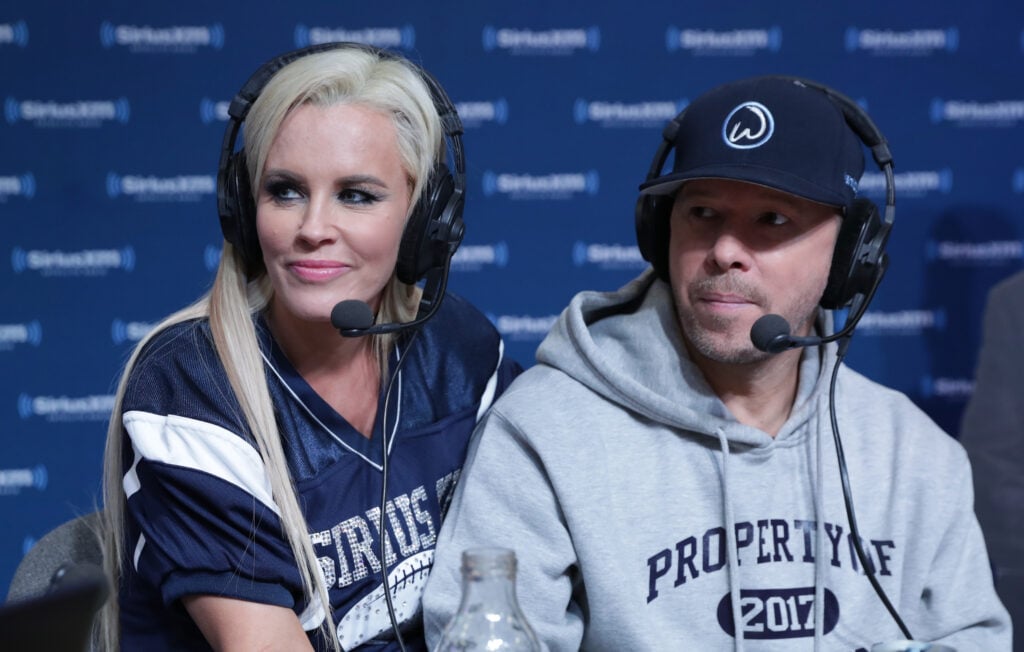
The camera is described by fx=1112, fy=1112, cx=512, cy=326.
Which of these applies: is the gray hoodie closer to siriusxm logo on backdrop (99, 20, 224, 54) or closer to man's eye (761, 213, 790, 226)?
man's eye (761, 213, 790, 226)

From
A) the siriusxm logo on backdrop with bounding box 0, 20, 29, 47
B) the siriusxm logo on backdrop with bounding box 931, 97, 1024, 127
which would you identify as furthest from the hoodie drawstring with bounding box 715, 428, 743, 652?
the siriusxm logo on backdrop with bounding box 0, 20, 29, 47

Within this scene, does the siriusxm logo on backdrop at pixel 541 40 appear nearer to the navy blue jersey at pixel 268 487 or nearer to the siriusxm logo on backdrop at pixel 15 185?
the siriusxm logo on backdrop at pixel 15 185

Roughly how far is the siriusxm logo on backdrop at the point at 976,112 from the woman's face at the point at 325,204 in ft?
6.24

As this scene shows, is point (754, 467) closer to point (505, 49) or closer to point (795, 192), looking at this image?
point (795, 192)

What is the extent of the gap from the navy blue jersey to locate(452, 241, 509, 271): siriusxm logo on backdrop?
3.98ft

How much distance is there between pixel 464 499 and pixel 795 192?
0.57m

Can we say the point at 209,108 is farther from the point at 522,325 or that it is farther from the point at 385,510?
the point at 385,510

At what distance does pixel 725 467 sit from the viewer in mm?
1433

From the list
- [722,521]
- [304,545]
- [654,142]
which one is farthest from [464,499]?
[654,142]

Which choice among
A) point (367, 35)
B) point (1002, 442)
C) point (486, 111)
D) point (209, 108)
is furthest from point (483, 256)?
point (1002, 442)

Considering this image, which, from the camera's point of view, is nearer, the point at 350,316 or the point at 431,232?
the point at 350,316

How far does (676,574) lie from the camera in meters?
1.40

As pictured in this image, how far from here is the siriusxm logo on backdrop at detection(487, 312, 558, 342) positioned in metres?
2.91

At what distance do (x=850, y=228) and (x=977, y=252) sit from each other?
1.64m
